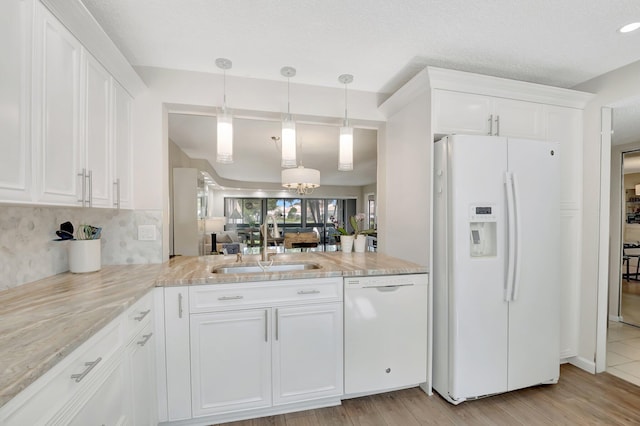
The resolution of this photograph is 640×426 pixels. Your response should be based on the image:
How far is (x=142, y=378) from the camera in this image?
1467 mm

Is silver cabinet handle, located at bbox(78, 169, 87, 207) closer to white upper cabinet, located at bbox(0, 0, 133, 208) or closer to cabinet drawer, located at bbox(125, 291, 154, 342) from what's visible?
white upper cabinet, located at bbox(0, 0, 133, 208)

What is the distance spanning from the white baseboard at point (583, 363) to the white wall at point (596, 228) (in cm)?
3

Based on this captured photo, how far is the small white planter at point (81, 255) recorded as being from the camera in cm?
180

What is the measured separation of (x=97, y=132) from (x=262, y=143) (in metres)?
3.07

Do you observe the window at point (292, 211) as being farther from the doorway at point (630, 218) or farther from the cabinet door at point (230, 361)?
the cabinet door at point (230, 361)

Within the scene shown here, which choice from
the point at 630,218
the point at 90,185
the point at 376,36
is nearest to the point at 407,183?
the point at 376,36

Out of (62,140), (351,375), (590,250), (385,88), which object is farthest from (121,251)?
(590,250)

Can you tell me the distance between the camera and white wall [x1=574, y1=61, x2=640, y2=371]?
237 centimetres

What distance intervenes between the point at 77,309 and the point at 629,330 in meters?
4.94

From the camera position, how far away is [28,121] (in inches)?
43.8

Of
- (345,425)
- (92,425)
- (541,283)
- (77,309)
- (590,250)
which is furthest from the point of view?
(590,250)

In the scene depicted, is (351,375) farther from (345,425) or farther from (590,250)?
(590,250)

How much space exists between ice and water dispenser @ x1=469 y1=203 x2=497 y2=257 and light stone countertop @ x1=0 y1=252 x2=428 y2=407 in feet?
1.28

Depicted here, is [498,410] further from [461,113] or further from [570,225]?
[461,113]
